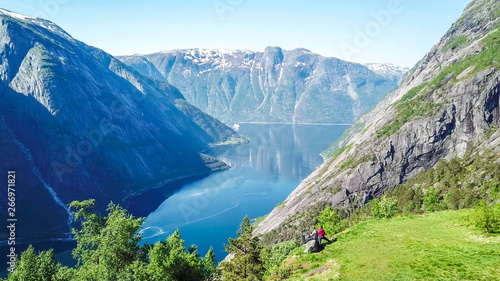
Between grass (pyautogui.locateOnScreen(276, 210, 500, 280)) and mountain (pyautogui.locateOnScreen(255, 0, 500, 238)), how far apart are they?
6780 cm

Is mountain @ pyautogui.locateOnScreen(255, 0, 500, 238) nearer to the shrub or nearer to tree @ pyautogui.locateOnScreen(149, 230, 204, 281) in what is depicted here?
the shrub

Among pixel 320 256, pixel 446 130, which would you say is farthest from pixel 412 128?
pixel 320 256

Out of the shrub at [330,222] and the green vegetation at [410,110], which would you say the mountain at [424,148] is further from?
the shrub at [330,222]

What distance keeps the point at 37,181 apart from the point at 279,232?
519 ft

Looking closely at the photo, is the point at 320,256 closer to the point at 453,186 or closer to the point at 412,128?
the point at 453,186

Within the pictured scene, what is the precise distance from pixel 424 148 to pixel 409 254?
120m

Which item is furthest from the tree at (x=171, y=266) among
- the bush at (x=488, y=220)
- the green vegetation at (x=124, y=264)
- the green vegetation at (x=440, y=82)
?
the green vegetation at (x=440, y=82)

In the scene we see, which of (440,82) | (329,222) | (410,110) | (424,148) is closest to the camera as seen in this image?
(329,222)

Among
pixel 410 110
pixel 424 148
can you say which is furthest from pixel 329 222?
pixel 410 110

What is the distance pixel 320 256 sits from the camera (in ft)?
116

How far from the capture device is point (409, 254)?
31156mm

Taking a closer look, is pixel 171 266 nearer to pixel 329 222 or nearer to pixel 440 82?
pixel 329 222

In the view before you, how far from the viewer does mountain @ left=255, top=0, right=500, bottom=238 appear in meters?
112

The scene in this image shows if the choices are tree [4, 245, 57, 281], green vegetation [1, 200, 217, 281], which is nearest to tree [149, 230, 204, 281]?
green vegetation [1, 200, 217, 281]
